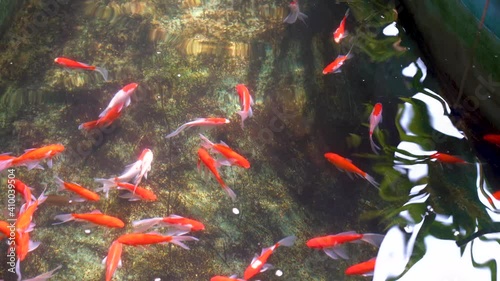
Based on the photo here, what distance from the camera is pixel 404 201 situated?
3605 millimetres

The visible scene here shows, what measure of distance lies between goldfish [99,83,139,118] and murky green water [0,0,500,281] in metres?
0.12

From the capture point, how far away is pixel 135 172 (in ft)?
11.7

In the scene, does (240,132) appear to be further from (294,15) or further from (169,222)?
(294,15)

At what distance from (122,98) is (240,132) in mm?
1154

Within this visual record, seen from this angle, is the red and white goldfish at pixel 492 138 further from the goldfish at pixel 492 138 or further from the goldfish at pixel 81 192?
the goldfish at pixel 81 192

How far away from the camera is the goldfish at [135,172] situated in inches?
139

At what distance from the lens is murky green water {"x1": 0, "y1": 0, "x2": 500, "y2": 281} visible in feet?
10.9

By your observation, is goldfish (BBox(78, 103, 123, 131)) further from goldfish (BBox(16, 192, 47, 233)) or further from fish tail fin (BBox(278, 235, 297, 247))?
fish tail fin (BBox(278, 235, 297, 247))

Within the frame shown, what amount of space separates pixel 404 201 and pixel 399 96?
1.26 metres

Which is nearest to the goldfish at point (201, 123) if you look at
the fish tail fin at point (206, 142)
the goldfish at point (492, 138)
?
the fish tail fin at point (206, 142)

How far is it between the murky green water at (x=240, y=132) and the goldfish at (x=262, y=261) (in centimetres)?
7

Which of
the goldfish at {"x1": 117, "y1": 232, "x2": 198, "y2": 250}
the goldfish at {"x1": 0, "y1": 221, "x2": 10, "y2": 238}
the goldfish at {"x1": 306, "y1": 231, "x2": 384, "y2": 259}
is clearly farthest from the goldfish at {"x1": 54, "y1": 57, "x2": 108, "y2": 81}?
the goldfish at {"x1": 306, "y1": 231, "x2": 384, "y2": 259}

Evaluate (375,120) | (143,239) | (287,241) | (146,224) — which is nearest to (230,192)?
(287,241)

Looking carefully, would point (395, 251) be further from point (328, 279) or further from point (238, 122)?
point (238, 122)
